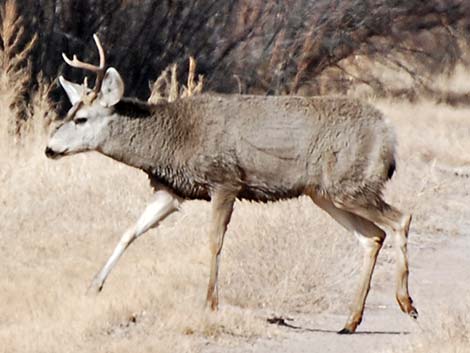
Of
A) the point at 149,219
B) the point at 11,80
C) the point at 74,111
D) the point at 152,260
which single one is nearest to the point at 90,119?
the point at 74,111

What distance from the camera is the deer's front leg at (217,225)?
36.1ft

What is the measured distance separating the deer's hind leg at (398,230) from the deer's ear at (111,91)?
74.6 inches

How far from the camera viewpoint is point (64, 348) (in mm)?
9609

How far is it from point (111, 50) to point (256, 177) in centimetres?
990

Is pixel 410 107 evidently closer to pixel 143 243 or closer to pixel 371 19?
pixel 371 19

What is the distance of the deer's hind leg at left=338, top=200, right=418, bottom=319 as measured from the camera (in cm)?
1112

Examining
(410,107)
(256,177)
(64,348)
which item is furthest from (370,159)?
(410,107)

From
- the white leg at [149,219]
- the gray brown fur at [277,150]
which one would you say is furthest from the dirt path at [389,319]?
the white leg at [149,219]

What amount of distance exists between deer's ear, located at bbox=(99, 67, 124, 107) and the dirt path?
2.14m

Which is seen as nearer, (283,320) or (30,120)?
(283,320)

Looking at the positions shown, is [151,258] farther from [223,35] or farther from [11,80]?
[223,35]

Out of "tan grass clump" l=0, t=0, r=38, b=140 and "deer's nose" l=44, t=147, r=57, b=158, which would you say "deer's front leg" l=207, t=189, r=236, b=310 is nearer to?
"deer's nose" l=44, t=147, r=57, b=158

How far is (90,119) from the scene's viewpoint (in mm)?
11609

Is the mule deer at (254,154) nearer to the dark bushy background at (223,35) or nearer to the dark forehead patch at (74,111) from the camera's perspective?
the dark forehead patch at (74,111)
